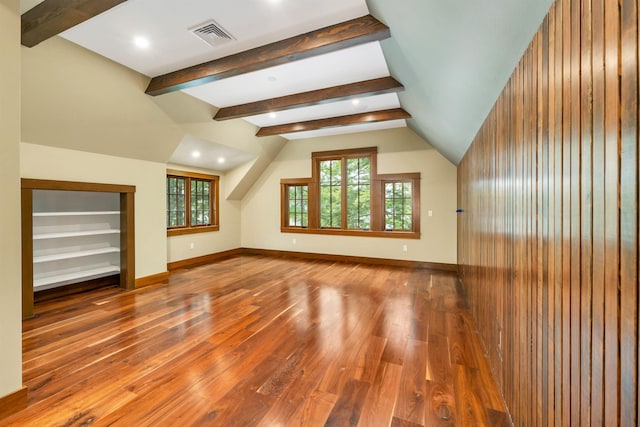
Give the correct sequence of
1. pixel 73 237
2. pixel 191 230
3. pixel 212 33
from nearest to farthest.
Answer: pixel 212 33
pixel 73 237
pixel 191 230

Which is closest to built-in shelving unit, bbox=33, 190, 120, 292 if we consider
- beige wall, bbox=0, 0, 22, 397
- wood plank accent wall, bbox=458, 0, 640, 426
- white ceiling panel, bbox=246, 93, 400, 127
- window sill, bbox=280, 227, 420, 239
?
beige wall, bbox=0, 0, 22, 397

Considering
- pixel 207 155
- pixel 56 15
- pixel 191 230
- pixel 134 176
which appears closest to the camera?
pixel 56 15

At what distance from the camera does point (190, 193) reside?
19.6 feet

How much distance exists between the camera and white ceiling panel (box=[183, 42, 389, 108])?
288 cm

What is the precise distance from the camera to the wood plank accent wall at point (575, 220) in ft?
2.06

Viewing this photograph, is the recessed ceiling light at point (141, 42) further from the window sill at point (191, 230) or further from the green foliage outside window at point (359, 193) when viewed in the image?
the green foliage outside window at point (359, 193)

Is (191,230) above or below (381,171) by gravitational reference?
below

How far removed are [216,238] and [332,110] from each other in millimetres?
4034

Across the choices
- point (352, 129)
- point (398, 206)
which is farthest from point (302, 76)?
point (398, 206)

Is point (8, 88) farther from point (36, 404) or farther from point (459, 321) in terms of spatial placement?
point (459, 321)

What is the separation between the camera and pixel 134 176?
163 inches

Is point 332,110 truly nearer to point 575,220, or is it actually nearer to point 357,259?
point 357,259

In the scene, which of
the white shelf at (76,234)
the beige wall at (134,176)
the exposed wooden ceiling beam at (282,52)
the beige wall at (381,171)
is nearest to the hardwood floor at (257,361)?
the beige wall at (134,176)

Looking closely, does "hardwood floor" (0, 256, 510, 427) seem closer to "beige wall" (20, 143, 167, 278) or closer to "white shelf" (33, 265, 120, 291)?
"white shelf" (33, 265, 120, 291)
